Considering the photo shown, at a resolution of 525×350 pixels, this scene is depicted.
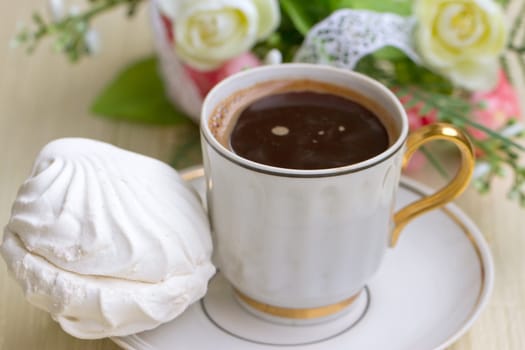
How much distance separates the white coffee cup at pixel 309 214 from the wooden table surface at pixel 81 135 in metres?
0.13

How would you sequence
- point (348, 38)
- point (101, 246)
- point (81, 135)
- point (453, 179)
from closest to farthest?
point (101, 246)
point (453, 179)
point (348, 38)
point (81, 135)

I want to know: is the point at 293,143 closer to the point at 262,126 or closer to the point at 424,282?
the point at 262,126

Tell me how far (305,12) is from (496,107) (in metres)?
0.25

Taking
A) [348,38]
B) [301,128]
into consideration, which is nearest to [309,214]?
[301,128]

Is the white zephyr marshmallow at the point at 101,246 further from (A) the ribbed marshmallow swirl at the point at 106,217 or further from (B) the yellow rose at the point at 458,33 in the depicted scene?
(B) the yellow rose at the point at 458,33

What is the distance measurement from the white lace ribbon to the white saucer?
197 mm

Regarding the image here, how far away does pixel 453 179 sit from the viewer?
0.71m

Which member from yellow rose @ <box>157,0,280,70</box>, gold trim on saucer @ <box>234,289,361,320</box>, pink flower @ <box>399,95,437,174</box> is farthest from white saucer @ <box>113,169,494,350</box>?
yellow rose @ <box>157,0,280,70</box>

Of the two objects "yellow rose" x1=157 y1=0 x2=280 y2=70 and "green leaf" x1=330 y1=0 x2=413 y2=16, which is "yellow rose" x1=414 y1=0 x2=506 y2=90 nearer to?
"green leaf" x1=330 y1=0 x2=413 y2=16

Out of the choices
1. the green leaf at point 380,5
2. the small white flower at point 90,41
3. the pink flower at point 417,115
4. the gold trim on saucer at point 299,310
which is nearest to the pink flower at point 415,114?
the pink flower at point 417,115

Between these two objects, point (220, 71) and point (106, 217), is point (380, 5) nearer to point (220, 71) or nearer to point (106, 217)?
point (220, 71)

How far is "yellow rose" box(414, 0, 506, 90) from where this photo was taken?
0.85 meters

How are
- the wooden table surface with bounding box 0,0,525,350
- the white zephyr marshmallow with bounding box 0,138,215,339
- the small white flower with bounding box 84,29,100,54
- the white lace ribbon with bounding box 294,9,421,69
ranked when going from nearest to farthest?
the white zephyr marshmallow with bounding box 0,138,215,339
the wooden table surface with bounding box 0,0,525,350
the white lace ribbon with bounding box 294,9,421,69
the small white flower with bounding box 84,29,100,54

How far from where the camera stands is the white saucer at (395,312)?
675 millimetres
